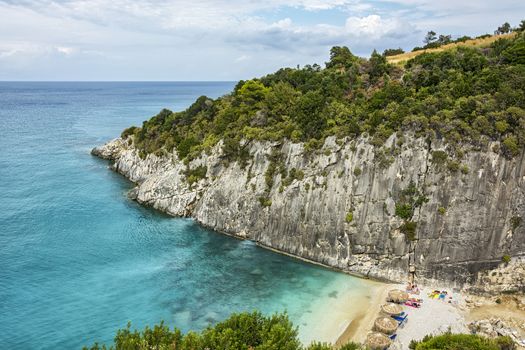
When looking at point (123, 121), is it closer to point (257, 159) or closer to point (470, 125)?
point (257, 159)

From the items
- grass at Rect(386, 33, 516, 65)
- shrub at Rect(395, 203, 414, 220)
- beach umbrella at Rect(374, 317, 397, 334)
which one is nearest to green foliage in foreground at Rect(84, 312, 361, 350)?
beach umbrella at Rect(374, 317, 397, 334)

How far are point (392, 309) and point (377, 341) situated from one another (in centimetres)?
430

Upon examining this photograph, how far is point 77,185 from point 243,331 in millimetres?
50545

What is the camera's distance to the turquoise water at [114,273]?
95.8 feet

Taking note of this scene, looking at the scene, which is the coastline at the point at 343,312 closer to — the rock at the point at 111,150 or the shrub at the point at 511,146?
the shrub at the point at 511,146

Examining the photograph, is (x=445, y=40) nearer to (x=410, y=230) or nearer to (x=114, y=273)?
(x=410, y=230)

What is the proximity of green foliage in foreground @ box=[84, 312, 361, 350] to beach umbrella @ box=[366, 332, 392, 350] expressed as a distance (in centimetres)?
693

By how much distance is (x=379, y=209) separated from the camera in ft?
121

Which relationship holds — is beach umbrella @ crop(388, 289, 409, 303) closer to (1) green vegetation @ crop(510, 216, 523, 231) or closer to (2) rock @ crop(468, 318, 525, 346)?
(2) rock @ crop(468, 318, 525, 346)

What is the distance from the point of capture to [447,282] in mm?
33312

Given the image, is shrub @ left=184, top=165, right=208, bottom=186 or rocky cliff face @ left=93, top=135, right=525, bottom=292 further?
shrub @ left=184, top=165, right=208, bottom=186

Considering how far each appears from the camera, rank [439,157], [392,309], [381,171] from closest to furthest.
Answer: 1. [392,309]
2. [439,157]
3. [381,171]

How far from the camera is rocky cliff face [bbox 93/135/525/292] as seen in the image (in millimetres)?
33156

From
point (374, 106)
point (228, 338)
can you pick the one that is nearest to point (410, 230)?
point (374, 106)
